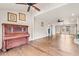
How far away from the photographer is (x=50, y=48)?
84.9 inches

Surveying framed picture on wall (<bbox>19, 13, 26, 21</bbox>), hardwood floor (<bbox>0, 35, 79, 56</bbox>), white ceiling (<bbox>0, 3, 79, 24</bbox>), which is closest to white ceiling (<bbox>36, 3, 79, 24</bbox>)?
white ceiling (<bbox>0, 3, 79, 24</bbox>)

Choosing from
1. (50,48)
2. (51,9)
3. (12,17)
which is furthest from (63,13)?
(12,17)

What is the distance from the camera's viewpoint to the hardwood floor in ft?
6.88

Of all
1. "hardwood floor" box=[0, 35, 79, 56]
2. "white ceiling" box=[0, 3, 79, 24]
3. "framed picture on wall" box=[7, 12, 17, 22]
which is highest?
"white ceiling" box=[0, 3, 79, 24]

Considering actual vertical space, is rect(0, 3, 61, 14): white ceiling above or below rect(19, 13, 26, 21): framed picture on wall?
above

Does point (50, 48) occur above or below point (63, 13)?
below

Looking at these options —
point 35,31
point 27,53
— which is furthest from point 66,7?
point 27,53

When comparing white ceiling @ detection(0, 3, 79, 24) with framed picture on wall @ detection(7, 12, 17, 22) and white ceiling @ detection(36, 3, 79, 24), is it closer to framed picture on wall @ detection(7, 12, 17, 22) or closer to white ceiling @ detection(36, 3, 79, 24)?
white ceiling @ detection(36, 3, 79, 24)

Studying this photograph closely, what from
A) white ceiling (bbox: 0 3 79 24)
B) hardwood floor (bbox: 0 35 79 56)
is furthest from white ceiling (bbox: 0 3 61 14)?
hardwood floor (bbox: 0 35 79 56)

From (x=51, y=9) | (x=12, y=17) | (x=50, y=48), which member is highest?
(x=51, y=9)

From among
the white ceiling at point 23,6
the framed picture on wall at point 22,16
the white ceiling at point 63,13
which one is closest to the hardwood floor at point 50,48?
the white ceiling at point 63,13

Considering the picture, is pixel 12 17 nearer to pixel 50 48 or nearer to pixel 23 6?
pixel 23 6

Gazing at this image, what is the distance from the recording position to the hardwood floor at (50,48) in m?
2.10

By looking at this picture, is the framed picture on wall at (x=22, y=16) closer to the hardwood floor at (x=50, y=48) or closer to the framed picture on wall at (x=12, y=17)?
the framed picture on wall at (x=12, y=17)
